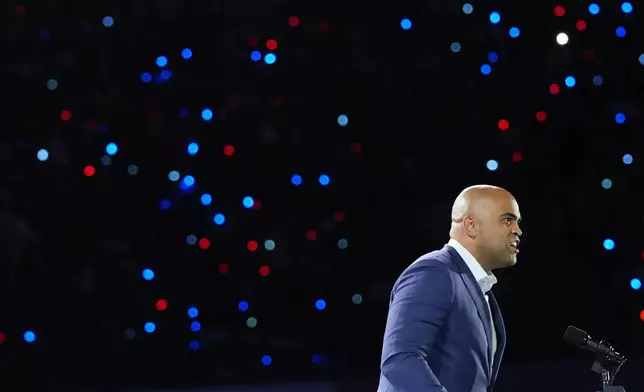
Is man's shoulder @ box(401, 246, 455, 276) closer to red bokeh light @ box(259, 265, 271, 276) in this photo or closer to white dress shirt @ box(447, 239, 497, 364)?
white dress shirt @ box(447, 239, 497, 364)

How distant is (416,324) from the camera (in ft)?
5.22

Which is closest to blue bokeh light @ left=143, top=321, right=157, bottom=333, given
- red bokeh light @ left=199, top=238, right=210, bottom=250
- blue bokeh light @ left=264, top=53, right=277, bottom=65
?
red bokeh light @ left=199, top=238, right=210, bottom=250

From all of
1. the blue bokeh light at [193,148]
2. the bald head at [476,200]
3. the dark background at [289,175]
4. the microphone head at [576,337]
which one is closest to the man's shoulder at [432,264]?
the bald head at [476,200]

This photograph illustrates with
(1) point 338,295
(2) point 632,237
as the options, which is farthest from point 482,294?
(2) point 632,237

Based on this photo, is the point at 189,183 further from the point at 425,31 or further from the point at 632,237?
the point at 632,237

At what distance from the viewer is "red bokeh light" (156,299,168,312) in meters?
3.35

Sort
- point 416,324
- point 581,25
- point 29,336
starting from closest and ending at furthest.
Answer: point 416,324, point 29,336, point 581,25

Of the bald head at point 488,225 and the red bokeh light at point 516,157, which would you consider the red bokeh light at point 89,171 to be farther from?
the bald head at point 488,225

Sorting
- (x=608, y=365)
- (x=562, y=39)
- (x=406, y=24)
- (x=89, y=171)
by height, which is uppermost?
(x=406, y=24)

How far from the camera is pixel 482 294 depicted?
5.73ft

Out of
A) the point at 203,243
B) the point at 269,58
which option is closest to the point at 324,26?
the point at 269,58

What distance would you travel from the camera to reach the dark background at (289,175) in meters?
3.35

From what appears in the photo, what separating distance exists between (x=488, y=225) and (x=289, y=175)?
1.76 meters

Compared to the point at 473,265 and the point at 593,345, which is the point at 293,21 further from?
the point at 593,345
